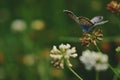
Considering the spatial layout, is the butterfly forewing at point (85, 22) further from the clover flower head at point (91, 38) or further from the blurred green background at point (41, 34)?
the blurred green background at point (41, 34)

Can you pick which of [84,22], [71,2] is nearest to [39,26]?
[71,2]

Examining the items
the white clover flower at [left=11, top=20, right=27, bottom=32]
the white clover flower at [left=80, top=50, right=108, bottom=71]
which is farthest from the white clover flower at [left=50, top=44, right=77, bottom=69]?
the white clover flower at [left=11, top=20, right=27, bottom=32]

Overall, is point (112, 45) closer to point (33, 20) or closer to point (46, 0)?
point (33, 20)

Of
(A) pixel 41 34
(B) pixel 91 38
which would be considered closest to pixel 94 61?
(B) pixel 91 38

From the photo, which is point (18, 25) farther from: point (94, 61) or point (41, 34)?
point (94, 61)

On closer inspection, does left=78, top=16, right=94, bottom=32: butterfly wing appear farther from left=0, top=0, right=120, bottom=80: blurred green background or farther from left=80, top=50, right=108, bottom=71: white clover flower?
left=0, top=0, right=120, bottom=80: blurred green background

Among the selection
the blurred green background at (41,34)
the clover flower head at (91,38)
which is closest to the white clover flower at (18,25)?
the blurred green background at (41,34)

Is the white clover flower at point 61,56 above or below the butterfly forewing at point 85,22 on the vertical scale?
below
